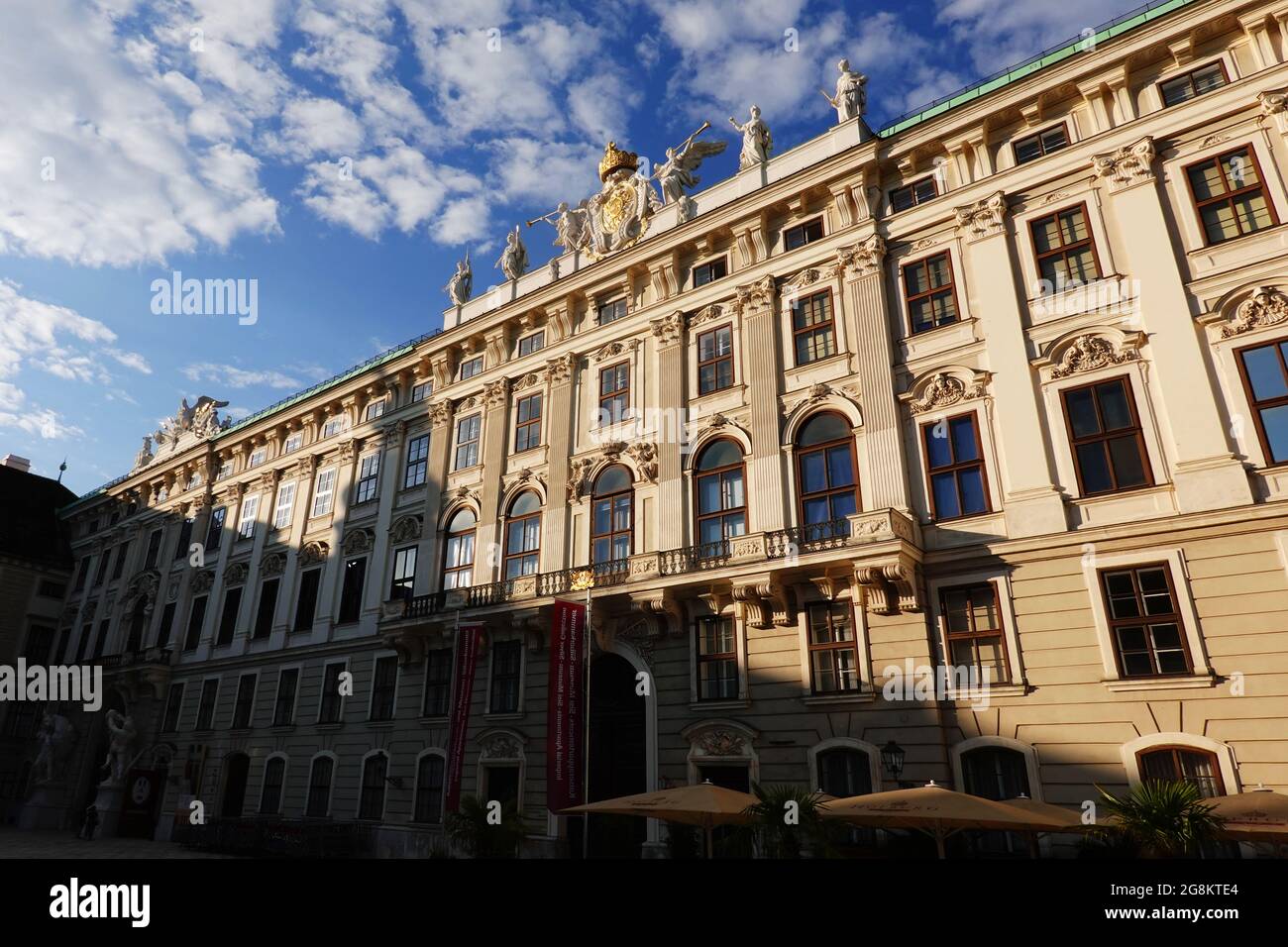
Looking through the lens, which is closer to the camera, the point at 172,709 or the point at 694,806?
the point at 694,806

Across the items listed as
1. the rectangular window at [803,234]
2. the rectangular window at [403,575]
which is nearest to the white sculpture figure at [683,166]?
the rectangular window at [803,234]

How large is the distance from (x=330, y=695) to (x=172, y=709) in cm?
1208

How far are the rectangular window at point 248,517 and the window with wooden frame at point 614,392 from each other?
2020 centimetres

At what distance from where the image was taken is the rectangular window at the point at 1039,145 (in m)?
20.2

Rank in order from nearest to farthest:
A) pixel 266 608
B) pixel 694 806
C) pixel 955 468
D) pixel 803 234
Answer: pixel 694 806 < pixel 955 468 < pixel 803 234 < pixel 266 608

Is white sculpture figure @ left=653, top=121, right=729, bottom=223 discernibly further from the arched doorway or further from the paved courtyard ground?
the paved courtyard ground

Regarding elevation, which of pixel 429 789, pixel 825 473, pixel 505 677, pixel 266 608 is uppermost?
pixel 825 473

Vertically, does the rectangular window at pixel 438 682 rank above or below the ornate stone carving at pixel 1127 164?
below

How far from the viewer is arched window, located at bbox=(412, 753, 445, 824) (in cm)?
2436

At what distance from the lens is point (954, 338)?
1997 cm

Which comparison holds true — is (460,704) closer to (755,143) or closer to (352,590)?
(352,590)

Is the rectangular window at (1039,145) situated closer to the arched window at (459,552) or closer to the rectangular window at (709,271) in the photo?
the rectangular window at (709,271)

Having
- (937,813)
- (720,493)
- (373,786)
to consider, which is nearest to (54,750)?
(373,786)

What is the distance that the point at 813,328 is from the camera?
22453 millimetres
